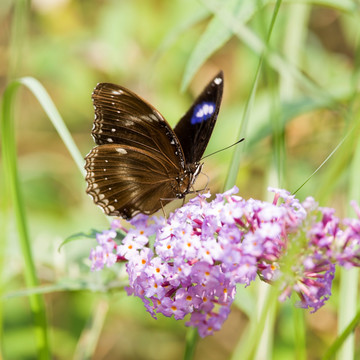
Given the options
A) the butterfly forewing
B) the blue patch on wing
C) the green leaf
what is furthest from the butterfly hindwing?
the green leaf

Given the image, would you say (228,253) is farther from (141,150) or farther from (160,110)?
(160,110)

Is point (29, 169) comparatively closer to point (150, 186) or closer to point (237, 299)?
point (150, 186)

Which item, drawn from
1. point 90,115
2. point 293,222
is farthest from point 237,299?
point 90,115

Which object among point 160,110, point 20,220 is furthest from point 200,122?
point 160,110

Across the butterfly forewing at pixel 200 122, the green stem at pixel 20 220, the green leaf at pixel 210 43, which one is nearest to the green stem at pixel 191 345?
the green stem at pixel 20 220

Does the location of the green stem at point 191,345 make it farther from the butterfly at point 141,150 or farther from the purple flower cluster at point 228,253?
the butterfly at point 141,150

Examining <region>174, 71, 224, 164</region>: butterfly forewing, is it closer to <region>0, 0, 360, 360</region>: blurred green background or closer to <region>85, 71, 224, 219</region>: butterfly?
<region>85, 71, 224, 219</region>: butterfly
